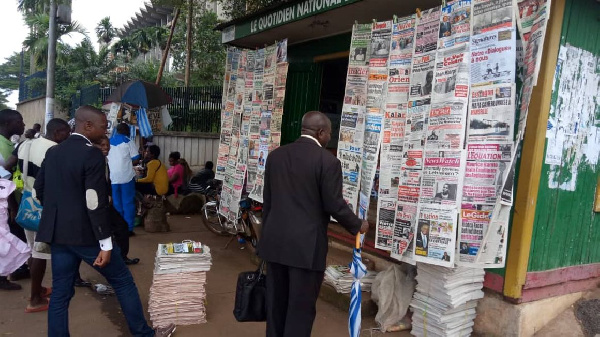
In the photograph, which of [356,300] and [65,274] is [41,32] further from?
[356,300]

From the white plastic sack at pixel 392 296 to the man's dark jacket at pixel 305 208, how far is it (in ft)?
4.49

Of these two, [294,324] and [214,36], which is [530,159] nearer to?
[294,324]

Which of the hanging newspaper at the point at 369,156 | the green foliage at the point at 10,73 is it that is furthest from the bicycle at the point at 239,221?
the green foliage at the point at 10,73

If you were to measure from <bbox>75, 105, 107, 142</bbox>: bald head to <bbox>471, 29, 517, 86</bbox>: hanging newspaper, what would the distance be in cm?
259

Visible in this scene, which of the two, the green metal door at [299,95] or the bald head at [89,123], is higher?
the green metal door at [299,95]

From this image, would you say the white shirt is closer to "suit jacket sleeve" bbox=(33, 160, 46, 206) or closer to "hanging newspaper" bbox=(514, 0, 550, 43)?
"suit jacket sleeve" bbox=(33, 160, 46, 206)

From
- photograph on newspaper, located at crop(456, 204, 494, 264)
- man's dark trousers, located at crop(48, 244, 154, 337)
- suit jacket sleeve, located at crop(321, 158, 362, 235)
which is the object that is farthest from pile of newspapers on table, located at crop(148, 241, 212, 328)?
photograph on newspaper, located at crop(456, 204, 494, 264)

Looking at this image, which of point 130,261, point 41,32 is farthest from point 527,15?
point 41,32

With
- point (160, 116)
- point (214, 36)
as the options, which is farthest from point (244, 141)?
point (214, 36)

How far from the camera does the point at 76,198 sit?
2793mm

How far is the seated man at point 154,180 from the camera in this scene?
7297 mm

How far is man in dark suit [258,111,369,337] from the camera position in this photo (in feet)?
8.37

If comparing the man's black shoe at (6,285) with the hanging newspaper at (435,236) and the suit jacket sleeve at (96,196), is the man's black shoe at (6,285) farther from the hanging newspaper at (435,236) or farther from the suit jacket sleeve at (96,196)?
the hanging newspaper at (435,236)


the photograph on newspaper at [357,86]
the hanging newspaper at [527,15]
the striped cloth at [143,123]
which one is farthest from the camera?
the striped cloth at [143,123]
